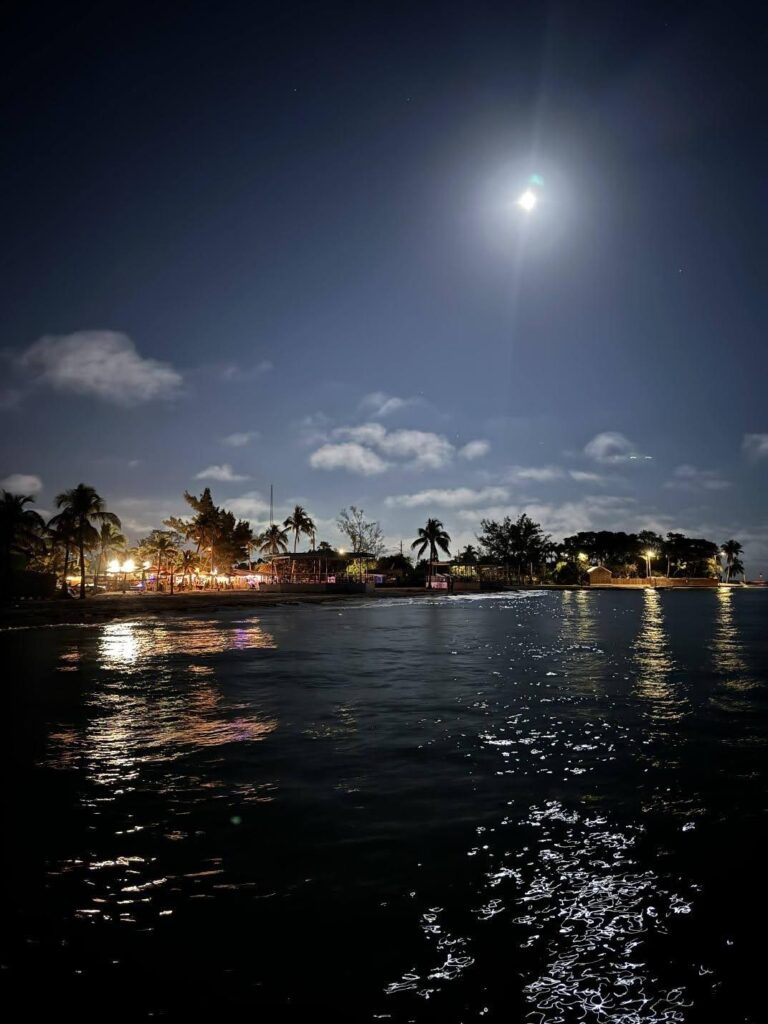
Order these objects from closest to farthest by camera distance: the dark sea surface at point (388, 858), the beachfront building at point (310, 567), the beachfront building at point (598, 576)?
the dark sea surface at point (388, 858)
the beachfront building at point (310, 567)
the beachfront building at point (598, 576)

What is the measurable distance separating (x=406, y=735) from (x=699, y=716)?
5.28 meters

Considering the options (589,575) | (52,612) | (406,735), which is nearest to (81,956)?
(406,735)

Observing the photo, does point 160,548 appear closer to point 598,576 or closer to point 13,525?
point 13,525

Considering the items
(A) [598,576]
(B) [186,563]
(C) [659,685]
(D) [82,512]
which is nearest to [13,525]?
(D) [82,512]

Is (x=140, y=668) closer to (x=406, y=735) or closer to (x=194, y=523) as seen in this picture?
(x=406, y=735)

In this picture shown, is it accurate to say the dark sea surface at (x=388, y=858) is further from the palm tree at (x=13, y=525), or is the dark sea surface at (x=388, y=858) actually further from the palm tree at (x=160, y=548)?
the palm tree at (x=160, y=548)

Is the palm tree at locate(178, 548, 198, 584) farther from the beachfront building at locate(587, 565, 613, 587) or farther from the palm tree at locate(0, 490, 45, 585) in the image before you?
the beachfront building at locate(587, 565, 613, 587)

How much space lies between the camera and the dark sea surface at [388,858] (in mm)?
3178

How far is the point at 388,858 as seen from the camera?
472 cm

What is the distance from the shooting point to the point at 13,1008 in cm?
301

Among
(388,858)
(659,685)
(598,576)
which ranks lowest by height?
(598,576)

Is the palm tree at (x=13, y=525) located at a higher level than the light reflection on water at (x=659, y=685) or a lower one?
higher

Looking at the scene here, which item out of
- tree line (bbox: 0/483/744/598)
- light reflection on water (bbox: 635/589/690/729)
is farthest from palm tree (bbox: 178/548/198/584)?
light reflection on water (bbox: 635/589/690/729)

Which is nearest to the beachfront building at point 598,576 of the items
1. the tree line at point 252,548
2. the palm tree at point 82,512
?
the tree line at point 252,548
